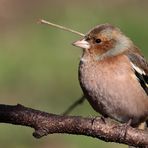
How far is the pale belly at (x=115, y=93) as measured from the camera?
6.87 metres

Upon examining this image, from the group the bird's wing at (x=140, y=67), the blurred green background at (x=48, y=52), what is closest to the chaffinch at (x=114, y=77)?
the bird's wing at (x=140, y=67)

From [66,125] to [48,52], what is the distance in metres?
8.26

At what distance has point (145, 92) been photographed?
23.4 ft

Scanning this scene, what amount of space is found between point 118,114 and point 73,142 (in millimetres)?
2908

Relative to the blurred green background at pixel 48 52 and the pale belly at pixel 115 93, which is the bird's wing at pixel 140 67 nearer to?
the pale belly at pixel 115 93

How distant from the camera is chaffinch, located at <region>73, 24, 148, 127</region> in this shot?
6895mm

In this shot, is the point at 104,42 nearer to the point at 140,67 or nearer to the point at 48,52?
the point at 140,67

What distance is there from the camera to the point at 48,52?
13.6 m

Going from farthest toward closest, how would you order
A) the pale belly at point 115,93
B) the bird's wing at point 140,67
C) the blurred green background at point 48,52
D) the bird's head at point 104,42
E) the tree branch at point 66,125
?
the blurred green background at point 48,52
the bird's head at point 104,42
the bird's wing at point 140,67
the pale belly at point 115,93
the tree branch at point 66,125

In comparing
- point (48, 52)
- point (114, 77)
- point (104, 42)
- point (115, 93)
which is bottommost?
point (48, 52)

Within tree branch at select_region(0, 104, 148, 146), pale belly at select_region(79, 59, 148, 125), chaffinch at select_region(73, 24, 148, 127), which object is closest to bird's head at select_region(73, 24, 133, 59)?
chaffinch at select_region(73, 24, 148, 127)

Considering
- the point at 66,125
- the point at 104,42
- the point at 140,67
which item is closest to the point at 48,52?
the point at 104,42

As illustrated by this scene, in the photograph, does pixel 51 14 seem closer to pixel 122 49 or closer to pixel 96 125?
pixel 122 49

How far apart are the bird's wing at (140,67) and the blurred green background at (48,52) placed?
8.24ft
